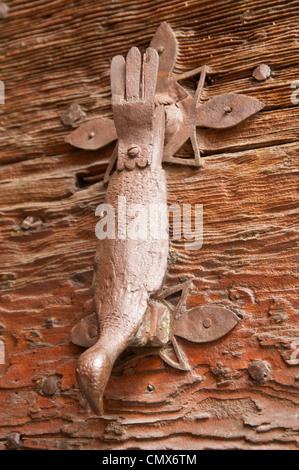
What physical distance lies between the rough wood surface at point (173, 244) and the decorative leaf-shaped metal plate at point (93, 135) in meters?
0.03

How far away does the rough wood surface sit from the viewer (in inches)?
39.9

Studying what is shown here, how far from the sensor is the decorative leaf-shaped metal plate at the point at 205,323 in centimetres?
103

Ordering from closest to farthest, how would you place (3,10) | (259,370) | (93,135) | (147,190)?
1. (259,370)
2. (147,190)
3. (93,135)
4. (3,10)

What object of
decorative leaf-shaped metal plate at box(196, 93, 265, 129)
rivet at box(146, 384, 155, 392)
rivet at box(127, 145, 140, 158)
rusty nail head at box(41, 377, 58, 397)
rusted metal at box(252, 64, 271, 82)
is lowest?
rivet at box(146, 384, 155, 392)

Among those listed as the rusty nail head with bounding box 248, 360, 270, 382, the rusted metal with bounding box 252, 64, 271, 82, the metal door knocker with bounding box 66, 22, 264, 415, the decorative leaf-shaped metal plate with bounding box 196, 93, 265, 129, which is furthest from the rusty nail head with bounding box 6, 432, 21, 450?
the rusted metal with bounding box 252, 64, 271, 82

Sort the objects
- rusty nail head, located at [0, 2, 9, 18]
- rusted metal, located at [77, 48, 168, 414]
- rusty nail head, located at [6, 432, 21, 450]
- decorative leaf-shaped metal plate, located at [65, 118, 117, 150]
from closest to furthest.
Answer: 1. rusted metal, located at [77, 48, 168, 414]
2. rusty nail head, located at [6, 432, 21, 450]
3. decorative leaf-shaped metal plate, located at [65, 118, 117, 150]
4. rusty nail head, located at [0, 2, 9, 18]

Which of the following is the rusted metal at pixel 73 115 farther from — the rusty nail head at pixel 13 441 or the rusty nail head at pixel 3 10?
the rusty nail head at pixel 13 441

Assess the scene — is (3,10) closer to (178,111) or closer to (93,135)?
(93,135)

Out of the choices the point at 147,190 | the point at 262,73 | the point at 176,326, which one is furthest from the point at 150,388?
the point at 262,73

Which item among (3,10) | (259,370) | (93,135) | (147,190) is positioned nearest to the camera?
(259,370)

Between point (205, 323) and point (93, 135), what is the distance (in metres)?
0.53

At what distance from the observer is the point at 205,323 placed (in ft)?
3.42

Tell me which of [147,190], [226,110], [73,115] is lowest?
[147,190]

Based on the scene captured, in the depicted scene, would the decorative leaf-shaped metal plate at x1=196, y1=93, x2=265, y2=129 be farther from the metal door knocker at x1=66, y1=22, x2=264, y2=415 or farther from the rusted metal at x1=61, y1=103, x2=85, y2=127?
the rusted metal at x1=61, y1=103, x2=85, y2=127
